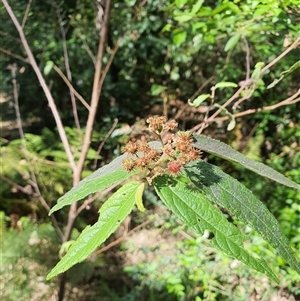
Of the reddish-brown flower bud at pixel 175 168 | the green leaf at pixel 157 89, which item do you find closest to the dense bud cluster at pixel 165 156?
the reddish-brown flower bud at pixel 175 168

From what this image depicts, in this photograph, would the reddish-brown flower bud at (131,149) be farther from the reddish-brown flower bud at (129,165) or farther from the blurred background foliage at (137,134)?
the blurred background foliage at (137,134)

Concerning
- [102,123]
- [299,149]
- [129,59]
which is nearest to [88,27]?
[129,59]

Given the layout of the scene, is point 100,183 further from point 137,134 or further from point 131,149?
point 137,134

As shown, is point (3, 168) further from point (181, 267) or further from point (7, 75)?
point (181, 267)

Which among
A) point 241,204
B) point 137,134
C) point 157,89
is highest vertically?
point 241,204

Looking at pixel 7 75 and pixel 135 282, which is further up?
pixel 7 75

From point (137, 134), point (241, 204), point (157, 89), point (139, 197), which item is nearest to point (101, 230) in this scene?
point (139, 197)

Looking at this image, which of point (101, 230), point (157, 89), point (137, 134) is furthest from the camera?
point (157, 89)
